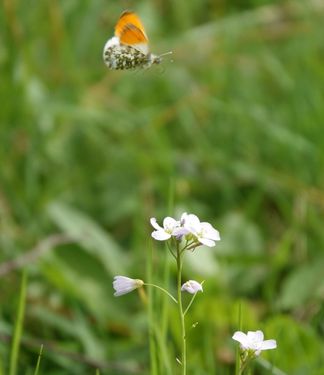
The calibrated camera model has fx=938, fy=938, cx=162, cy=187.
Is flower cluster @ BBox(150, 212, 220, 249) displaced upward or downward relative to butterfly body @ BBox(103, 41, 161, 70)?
downward

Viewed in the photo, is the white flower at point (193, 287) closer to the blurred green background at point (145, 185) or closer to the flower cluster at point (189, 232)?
the flower cluster at point (189, 232)

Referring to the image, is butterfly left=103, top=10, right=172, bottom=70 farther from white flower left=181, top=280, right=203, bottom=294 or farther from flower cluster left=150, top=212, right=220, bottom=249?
white flower left=181, top=280, right=203, bottom=294

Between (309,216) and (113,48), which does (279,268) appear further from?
(113,48)

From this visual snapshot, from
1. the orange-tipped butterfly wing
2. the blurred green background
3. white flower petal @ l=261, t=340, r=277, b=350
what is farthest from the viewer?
the blurred green background

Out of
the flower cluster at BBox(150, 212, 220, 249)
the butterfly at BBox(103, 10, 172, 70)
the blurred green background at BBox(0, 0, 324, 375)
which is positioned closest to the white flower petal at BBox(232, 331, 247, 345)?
the flower cluster at BBox(150, 212, 220, 249)

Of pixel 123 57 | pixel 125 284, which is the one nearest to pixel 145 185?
pixel 123 57

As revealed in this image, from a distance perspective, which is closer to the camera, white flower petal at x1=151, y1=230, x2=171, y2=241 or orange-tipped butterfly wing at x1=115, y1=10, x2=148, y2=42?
white flower petal at x1=151, y1=230, x2=171, y2=241

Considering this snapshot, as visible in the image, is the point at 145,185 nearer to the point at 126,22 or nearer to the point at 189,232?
the point at 126,22
